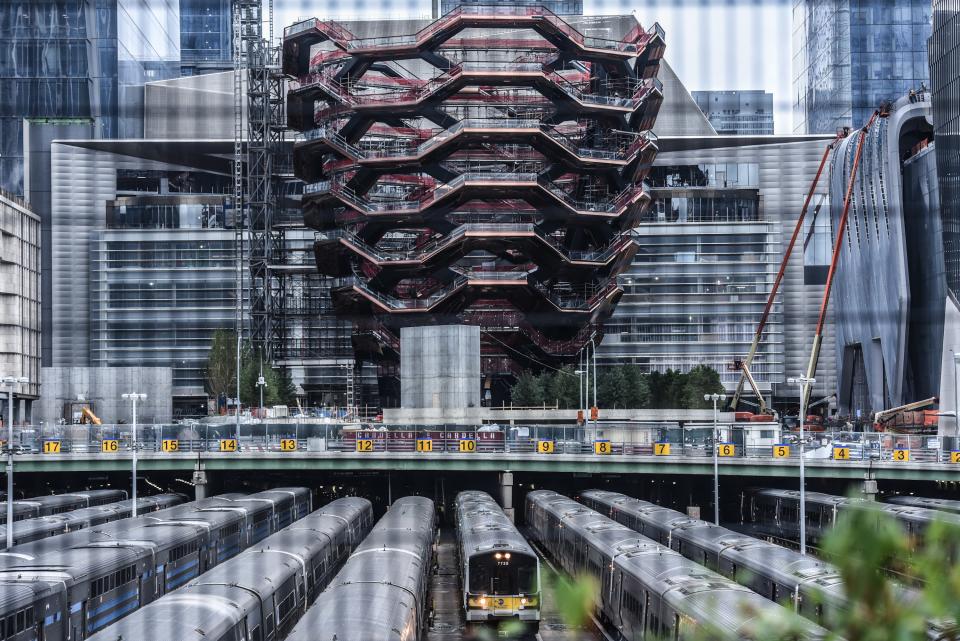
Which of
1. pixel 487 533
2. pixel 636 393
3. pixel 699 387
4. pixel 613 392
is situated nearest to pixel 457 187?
pixel 613 392

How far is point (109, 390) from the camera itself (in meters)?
37.4

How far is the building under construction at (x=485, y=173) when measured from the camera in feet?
131

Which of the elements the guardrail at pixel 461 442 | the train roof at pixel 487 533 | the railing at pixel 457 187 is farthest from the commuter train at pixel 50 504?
the railing at pixel 457 187

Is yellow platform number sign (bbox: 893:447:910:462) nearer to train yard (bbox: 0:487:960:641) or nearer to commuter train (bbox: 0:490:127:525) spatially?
train yard (bbox: 0:487:960:641)

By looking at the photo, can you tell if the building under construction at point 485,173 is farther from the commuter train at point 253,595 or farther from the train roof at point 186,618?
the train roof at point 186,618

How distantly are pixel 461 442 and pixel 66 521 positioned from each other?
9974 mm

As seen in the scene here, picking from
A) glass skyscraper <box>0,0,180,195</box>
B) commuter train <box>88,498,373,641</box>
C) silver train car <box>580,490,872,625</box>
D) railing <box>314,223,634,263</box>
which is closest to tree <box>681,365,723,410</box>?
railing <box>314,223,634,263</box>

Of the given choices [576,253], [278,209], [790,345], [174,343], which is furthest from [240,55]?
[790,345]

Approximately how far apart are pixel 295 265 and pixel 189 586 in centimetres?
3984

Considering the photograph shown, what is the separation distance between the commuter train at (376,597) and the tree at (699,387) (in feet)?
97.0

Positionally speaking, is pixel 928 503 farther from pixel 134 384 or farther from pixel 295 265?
pixel 295 265

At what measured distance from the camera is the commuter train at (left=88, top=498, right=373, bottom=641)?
261 inches

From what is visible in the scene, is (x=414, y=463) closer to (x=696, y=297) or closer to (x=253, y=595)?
(x=253, y=595)

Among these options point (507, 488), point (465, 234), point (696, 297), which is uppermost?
point (465, 234)
